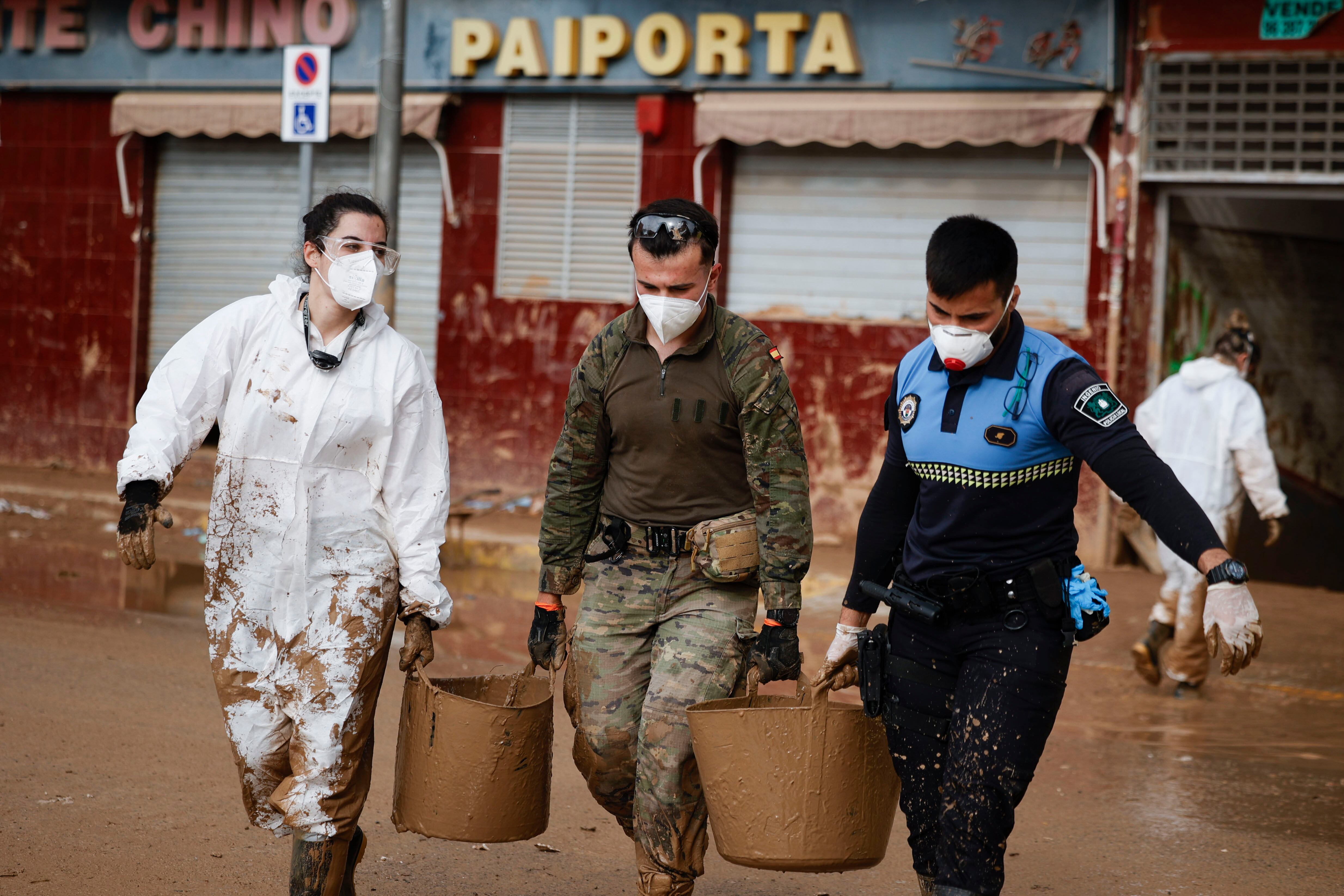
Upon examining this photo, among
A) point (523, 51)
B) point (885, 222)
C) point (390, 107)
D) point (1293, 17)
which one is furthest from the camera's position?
point (523, 51)

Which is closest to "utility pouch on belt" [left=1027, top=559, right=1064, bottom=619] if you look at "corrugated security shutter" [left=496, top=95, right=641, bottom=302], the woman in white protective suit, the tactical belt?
the tactical belt

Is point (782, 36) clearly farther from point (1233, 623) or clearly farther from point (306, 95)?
point (1233, 623)

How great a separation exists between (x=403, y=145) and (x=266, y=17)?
1732 mm

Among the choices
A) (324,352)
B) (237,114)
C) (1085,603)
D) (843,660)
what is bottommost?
(843,660)

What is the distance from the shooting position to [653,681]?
12.4ft

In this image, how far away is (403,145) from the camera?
1243 cm

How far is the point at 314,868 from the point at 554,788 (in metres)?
1.78

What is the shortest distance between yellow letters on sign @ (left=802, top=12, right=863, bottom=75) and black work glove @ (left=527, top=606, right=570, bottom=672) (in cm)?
765

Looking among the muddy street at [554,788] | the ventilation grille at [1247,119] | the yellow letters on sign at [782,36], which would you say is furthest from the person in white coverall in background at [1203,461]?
the yellow letters on sign at [782,36]

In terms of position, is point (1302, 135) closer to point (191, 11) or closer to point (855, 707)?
point (855, 707)

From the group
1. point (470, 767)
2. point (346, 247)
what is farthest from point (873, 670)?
point (346, 247)

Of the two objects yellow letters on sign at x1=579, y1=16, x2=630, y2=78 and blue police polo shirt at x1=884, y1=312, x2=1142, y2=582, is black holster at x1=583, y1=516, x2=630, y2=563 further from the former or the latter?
yellow letters on sign at x1=579, y1=16, x2=630, y2=78

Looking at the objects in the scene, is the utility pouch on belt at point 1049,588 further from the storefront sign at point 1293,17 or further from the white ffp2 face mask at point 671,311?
the storefront sign at point 1293,17

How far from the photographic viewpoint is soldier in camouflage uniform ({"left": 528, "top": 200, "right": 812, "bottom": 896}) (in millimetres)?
3701
